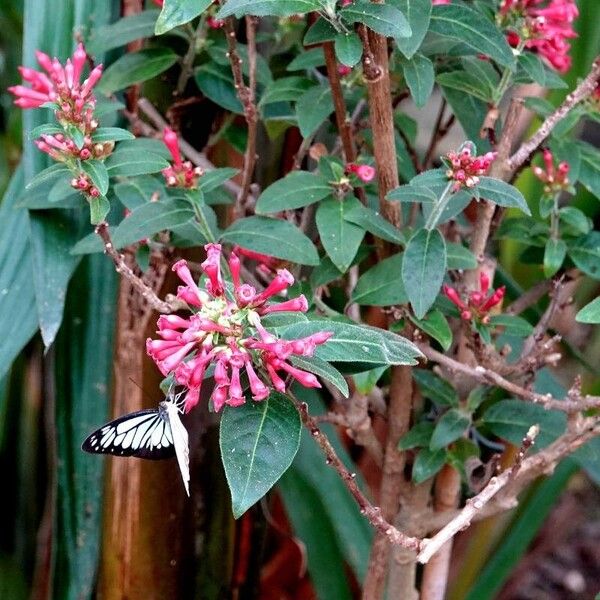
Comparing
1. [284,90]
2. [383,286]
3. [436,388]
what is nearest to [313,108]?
[284,90]

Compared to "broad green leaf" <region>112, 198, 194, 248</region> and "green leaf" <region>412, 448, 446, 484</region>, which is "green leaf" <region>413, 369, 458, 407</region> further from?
"broad green leaf" <region>112, 198, 194, 248</region>

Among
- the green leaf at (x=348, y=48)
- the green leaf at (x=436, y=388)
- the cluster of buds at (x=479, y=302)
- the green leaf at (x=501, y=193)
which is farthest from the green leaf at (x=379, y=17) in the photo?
the green leaf at (x=436, y=388)

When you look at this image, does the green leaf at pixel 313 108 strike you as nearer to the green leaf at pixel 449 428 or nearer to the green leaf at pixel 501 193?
the green leaf at pixel 501 193

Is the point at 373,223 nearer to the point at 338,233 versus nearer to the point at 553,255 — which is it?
the point at 338,233

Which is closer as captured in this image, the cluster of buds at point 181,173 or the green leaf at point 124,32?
the cluster of buds at point 181,173

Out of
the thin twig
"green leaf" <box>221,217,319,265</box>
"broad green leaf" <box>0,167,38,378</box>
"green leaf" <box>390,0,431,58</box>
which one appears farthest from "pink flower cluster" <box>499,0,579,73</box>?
"broad green leaf" <box>0,167,38,378</box>

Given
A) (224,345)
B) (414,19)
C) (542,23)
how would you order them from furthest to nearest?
1. (542,23)
2. (414,19)
3. (224,345)

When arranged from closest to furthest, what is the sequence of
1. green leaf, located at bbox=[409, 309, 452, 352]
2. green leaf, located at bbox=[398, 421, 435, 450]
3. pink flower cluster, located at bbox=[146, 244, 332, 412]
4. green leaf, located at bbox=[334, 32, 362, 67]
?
pink flower cluster, located at bbox=[146, 244, 332, 412] → green leaf, located at bbox=[334, 32, 362, 67] → green leaf, located at bbox=[409, 309, 452, 352] → green leaf, located at bbox=[398, 421, 435, 450]
